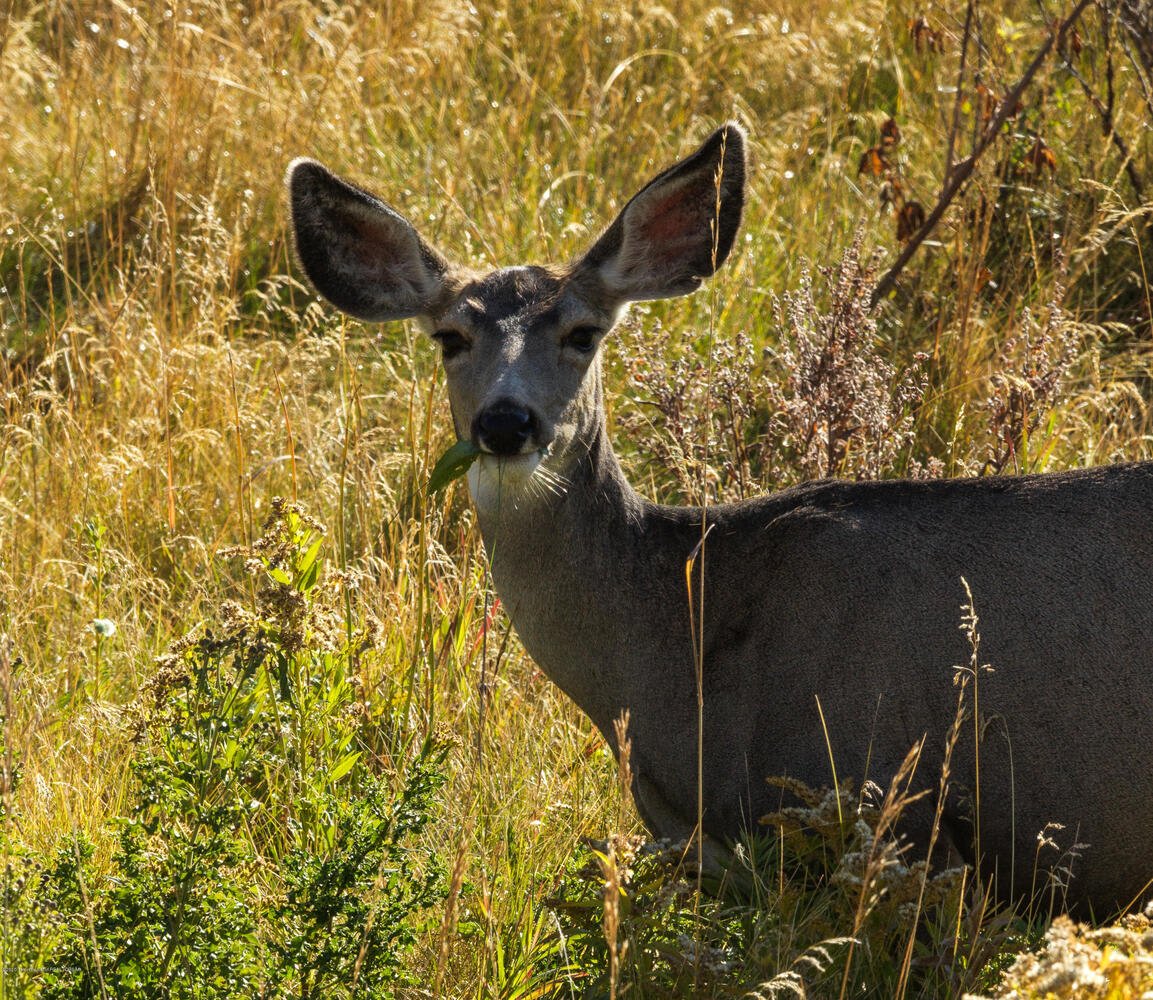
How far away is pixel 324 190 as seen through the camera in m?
4.82

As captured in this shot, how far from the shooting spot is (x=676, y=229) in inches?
189

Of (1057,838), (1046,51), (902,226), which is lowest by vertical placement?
(1057,838)

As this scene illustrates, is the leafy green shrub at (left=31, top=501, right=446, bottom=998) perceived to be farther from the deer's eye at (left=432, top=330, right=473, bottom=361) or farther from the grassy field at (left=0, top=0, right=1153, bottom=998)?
the deer's eye at (left=432, top=330, right=473, bottom=361)

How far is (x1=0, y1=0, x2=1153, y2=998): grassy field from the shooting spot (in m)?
3.40

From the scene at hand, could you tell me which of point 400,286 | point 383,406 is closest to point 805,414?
point 400,286

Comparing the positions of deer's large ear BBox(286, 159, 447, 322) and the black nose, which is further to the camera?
deer's large ear BBox(286, 159, 447, 322)

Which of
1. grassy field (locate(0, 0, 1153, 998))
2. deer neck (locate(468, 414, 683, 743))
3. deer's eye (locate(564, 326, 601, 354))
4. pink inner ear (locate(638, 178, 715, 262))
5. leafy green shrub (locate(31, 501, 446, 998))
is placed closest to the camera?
leafy green shrub (locate(31, 501, 446, 998))

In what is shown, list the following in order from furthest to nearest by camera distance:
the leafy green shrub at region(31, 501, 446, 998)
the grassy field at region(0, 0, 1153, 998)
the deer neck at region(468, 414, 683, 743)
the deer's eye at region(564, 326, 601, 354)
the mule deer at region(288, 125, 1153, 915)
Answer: the deer's eye at region(564, 326, 601, 354)
the deer neck at region(468, 414, 683, 743)
the mule deer at region(288, 125, 1153, 915)
the grassy field at region(0, 0, 1153, 998)
the leafy green shrub at region(31, 501, 446, 998)

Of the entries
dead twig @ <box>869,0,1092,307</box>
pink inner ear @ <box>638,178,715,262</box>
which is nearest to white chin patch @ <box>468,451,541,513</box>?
pink inner ear @ <box>638,178,715,262</box>

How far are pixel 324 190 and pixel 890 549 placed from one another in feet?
6.32

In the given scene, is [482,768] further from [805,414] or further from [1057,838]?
[805,414]

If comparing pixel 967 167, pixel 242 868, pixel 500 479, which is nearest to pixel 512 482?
pixel 500 479

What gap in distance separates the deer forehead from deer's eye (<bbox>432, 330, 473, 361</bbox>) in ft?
0.11

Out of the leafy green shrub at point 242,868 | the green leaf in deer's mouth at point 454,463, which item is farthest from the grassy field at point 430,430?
the green leaf in deer's mouth at point 454,463
